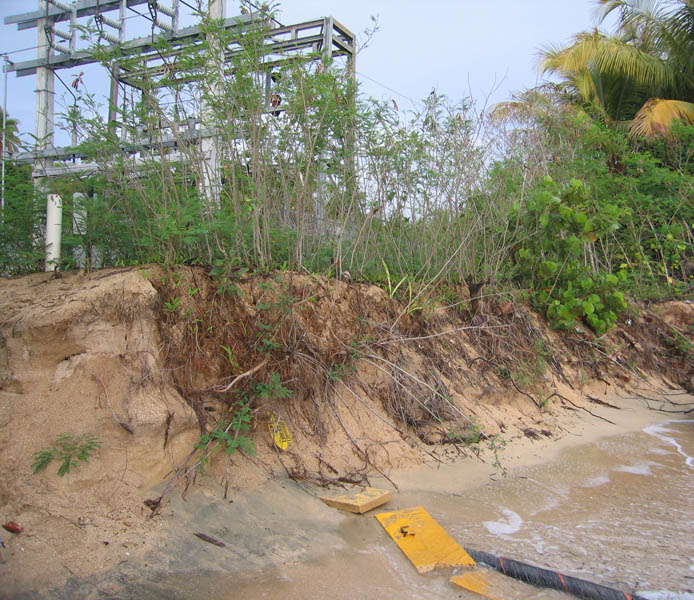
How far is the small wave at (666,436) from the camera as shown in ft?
14.1

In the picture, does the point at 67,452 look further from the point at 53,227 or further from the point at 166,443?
the point at 53,227

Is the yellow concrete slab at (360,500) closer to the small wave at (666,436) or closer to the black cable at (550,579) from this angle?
the black cable at (550,579)

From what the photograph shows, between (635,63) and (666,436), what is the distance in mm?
8462

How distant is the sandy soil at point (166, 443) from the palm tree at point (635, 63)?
867 centimetres

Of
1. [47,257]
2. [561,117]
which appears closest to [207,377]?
[47,257]

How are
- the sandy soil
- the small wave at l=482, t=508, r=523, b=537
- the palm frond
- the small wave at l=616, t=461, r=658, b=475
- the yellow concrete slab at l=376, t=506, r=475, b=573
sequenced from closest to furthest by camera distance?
the sandy soil < the yellow concrete slab at l=376, t=506, r=475, b=573 < the small wave at l=482, t=508, r=523, b=537 < the small wave at l=616, t=461, r=658, b=475 < the palm frond

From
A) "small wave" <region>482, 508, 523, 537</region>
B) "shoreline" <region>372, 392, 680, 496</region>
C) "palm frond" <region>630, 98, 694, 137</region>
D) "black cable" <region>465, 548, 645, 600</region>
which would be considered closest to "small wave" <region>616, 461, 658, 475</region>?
"shoreline" <region>372, 392, 680, 496</region>

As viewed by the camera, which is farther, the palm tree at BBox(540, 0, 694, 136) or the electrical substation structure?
the palm tree at BBox(540, 0, 694, 136)

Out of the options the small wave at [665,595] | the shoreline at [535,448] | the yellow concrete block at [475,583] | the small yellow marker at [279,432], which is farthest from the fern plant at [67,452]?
the small wave at [665,595]

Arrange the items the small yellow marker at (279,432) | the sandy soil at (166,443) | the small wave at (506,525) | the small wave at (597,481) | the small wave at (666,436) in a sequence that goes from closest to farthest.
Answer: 1. the sandy soil at (166,443)
2. the small wave at (506,525)
3. the small yellow marker at (279,432)
4. the small wave at (597,481)
5. the small wave at (666,436)

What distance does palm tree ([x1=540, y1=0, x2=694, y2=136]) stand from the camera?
33.8ft

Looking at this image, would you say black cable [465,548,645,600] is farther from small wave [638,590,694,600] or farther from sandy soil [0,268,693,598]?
sandy soil [0,268,693,598]

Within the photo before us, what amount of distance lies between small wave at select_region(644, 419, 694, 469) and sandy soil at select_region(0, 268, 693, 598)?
3.45 feet

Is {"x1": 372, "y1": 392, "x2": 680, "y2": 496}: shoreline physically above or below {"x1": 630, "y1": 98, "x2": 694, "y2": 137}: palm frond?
below
